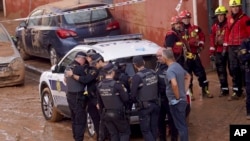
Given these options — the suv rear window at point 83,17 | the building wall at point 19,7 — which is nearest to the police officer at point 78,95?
the suv rear window at point 83,17

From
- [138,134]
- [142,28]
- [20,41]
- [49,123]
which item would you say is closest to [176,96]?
[138,134]

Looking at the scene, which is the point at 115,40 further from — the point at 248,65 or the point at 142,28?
the point at 142,28

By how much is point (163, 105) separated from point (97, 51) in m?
1.86

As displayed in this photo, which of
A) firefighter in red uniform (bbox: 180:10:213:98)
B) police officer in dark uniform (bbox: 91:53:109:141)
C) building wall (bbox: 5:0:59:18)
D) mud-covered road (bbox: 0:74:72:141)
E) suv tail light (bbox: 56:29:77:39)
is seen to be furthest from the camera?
building wall (bbox: 5:0:59:18)

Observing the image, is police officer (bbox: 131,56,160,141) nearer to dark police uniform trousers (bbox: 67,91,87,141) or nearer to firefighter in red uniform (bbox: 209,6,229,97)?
dark police uniform trousers (bbox: 67,91,87,141)

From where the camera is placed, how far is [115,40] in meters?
12.5

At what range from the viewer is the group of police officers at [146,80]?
31.9 feet

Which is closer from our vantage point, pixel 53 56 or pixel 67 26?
pixel 67 26

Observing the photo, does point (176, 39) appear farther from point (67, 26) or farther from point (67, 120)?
point (67, 26)

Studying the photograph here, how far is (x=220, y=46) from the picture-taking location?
12.7m

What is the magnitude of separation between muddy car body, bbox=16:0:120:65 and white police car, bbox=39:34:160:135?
3733 mm

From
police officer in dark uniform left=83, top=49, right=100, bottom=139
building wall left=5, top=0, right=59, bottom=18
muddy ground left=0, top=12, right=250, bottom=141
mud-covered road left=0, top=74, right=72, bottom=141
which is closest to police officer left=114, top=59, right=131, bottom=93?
police officer in dark uniform left=83, top=49, right=100, bottom=139

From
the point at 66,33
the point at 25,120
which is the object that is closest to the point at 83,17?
the point at 66,33

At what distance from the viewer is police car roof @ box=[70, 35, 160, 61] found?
11125 millimetres
